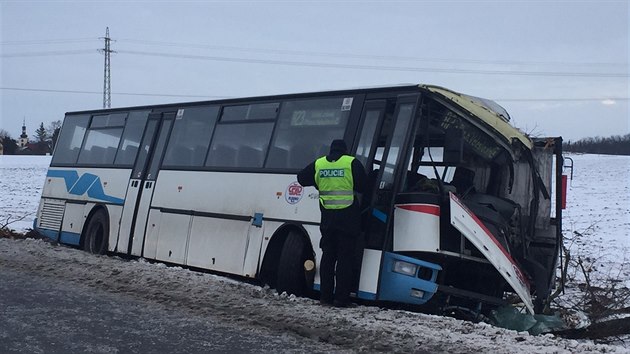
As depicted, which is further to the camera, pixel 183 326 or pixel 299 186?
pixel 299 186

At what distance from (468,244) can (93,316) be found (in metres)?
4.11

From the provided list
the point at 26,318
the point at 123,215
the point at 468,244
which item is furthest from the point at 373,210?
the point at 123,215

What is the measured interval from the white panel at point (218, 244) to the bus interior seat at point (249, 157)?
0.84 m

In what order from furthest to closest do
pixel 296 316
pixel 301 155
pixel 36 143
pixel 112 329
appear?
pixel 36 143, pixel 301 155, pixel 296 316, pixel 112 329

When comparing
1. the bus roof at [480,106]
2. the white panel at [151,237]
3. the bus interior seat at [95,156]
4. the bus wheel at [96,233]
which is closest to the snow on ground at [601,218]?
the bus roof at [480,106]

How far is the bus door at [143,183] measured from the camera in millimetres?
12258

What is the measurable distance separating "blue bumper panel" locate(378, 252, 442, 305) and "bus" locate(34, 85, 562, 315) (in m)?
0.01


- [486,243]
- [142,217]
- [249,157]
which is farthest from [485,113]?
[142,217]

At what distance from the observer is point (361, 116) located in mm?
8797

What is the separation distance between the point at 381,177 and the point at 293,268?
5.38ft

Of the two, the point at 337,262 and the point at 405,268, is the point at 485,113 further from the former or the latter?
the point at 337,262

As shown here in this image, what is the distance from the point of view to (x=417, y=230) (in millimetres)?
7895

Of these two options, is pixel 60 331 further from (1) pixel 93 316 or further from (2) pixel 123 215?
(2) pixel 123 215

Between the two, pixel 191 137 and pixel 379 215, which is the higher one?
pixel 191 137
